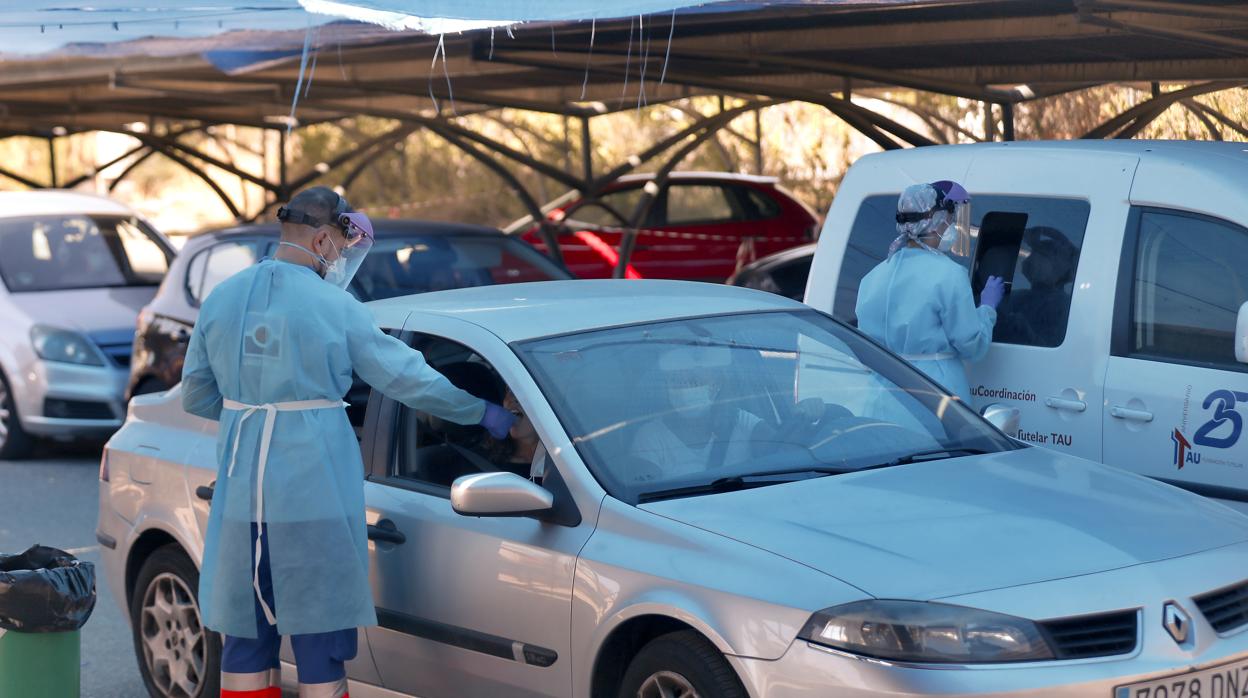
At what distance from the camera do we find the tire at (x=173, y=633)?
18.1ft

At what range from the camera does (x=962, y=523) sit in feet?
13.3

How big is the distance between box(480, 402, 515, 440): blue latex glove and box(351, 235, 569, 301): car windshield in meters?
4.81

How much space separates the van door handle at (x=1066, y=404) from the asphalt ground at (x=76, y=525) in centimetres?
347

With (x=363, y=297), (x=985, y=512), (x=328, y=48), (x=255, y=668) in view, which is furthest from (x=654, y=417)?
(x=328, y=48)

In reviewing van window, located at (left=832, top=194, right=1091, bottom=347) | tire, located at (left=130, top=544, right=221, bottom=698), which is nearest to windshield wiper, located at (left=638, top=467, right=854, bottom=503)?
van window, located at (left=832, top=194, right=1091, bottom=347)

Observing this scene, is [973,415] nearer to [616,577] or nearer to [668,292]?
[668,292]

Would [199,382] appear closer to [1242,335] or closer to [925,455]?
[925,455]

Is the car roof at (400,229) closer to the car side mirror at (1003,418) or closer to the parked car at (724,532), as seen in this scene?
the parked car at (724,532)

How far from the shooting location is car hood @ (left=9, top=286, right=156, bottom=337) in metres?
11.6

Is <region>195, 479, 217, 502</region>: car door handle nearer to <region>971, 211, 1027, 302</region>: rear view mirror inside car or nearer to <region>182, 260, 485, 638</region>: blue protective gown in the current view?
<region>182, 260, 485, 638</region>: blue protective gown

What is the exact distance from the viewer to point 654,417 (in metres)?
4.59

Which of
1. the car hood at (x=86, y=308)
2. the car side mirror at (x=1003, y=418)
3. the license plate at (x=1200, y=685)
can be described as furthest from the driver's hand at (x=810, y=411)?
the car hood at (x=86, y=308)

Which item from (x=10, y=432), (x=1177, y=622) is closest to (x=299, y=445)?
(x=1177, y=622)

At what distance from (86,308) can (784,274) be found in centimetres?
558
